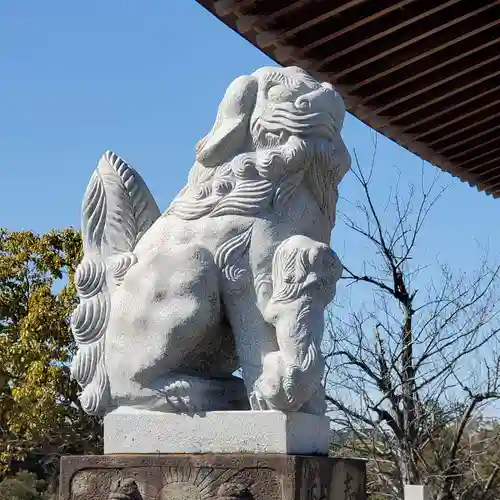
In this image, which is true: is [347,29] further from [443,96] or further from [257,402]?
[257,402]

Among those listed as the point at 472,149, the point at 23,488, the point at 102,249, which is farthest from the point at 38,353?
the point at 102,249

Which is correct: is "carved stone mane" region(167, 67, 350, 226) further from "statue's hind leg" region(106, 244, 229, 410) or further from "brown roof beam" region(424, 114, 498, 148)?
"brown roof beam" region(424, 114, 498, 148)

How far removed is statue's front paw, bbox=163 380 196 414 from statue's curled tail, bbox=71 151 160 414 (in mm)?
235

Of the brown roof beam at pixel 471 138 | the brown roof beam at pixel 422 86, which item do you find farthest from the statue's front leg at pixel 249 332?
the brown roof beam at pixel 471 138

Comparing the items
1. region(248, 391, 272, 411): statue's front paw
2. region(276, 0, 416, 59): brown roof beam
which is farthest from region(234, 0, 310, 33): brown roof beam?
region(248, 391, 272, 411): statue's front paw

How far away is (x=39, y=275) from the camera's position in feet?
37.4

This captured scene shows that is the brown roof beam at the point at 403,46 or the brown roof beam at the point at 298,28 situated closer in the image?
the brown roof beam at the point at 298,28

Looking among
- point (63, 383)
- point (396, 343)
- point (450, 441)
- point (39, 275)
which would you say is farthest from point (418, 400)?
point (39, 275)

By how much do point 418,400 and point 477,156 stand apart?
2447 mm

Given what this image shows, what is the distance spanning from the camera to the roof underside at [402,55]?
4.10 meters

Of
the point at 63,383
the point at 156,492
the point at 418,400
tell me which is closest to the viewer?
the point at 156,492

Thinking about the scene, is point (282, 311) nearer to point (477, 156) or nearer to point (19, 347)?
point (477, 156)

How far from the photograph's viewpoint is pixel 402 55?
4.59m

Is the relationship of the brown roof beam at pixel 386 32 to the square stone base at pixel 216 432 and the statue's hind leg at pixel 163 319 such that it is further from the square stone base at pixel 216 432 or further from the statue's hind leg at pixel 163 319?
the square stone base at pixel 216 432
